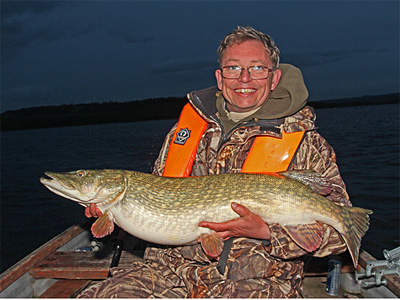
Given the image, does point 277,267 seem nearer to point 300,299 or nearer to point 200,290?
point 300,299

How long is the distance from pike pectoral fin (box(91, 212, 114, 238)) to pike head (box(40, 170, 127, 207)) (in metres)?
0.11

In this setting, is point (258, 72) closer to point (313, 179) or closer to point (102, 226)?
point (313, 179)

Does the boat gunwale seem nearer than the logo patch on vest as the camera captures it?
No

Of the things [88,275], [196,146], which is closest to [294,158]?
[196,146]

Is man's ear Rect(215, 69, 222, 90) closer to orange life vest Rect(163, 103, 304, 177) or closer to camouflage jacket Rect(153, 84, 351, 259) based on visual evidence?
camouflage jacket Rect(153, 84, 351, 259)

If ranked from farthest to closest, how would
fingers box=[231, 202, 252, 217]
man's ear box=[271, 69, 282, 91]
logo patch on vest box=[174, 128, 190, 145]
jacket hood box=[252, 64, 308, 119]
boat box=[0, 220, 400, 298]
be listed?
boat box=[0, 220, 400, 298] < logo patch on vest box=[174, 128, 190, 145] < man's ear box=[271, 69, 282, 91] < jacket hood box=[252, 64, 308, 119] < fingers box=[231, 202, 252, 217]

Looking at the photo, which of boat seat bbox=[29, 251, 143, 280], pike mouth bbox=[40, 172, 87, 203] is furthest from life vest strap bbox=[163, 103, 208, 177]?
boat seat bbox=[29, 251, 143, 280]

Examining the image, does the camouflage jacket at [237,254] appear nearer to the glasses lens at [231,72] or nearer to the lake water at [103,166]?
the glasses lens at [231,72]

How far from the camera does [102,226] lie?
3.13 metres

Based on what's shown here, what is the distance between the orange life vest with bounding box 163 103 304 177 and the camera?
3.35 m

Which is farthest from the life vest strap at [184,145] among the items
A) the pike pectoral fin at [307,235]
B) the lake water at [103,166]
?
the lake water at [103,166]

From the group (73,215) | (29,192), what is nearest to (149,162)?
(29,192)

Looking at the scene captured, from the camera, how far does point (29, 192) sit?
676 inches

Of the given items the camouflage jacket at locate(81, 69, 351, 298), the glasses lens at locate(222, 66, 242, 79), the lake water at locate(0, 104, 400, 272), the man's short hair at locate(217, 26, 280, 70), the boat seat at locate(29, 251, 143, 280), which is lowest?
the lake water at locate(0, 104, 400, 272)
